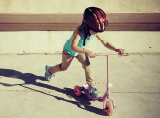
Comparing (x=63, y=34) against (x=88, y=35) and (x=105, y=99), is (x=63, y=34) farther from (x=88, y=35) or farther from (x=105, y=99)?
(x=105, y=99)

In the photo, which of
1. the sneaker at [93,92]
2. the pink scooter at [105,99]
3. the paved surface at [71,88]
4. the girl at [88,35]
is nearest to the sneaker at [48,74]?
the paved surface at [71,88]

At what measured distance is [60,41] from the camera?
5078 millimetres

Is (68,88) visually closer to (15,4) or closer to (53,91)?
(53,91)

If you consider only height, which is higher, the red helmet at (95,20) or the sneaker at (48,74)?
the red helmet at (95,20)

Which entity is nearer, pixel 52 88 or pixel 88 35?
pixel 88 35

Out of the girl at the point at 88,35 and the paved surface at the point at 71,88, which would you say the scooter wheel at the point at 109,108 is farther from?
the girl at the point at 88,35

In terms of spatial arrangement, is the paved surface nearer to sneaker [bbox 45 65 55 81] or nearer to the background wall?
sneaker [bbox 45 65 55 81]

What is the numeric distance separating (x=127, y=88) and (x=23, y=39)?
3176 mm

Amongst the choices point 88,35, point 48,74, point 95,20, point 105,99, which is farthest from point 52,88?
point 95,20

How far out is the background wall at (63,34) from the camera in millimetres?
4883

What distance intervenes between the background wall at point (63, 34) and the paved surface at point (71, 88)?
284mm

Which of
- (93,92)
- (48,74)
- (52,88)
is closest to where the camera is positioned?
(93,92)

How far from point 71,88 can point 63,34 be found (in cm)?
194

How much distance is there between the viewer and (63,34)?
5008 millimetres
